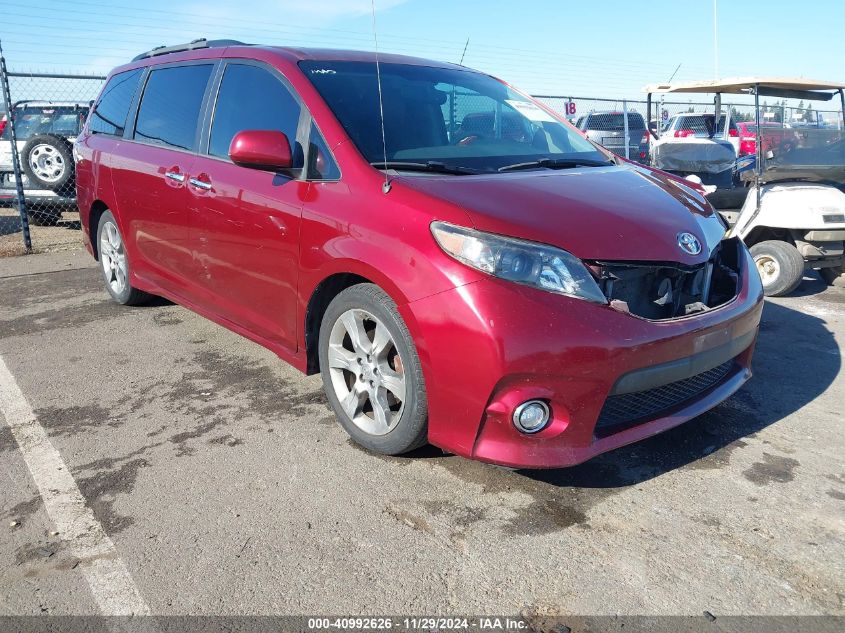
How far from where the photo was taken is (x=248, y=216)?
11.5 ft

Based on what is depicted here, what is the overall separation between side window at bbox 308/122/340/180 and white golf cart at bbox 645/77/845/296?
3.85 m

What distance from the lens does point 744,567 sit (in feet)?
7.62

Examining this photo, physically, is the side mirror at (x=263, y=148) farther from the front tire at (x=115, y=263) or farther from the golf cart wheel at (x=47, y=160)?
the golf cart wheel at (x=47, y=160)

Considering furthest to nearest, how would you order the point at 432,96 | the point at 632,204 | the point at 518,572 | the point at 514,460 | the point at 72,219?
the point at 72,219 < the point at 432,96 < the point at 632,204 < the point at 514,460 < the point at 518,572

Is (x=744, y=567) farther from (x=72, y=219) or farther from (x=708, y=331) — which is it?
(x=72, y=219)

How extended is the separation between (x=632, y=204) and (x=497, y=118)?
113 cm

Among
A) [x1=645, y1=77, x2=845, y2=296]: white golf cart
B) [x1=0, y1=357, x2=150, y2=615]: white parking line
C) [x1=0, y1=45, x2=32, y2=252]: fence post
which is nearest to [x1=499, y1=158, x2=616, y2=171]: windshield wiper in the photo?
[x1=0, y1=357, x2=150, y2=615]: white parking line

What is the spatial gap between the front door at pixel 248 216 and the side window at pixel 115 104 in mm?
1435

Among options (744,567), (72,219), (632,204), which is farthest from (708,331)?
(72,219)

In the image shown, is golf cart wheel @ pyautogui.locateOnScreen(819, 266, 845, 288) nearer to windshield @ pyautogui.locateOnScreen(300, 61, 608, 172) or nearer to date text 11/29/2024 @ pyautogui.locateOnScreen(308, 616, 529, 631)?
windshield @ pyautogui.locateOnScreen(300, 61, 608, 172)

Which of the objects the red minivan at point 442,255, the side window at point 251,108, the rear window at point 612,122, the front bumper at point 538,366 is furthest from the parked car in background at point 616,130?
the front bumper at point 538,366

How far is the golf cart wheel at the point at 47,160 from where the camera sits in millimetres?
8797

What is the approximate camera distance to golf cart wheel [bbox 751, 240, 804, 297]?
5.70m

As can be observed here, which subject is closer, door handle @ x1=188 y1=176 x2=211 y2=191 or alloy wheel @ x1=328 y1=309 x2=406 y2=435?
alloy wheel @ x1=328 y1=309 x2=406 y2=435
